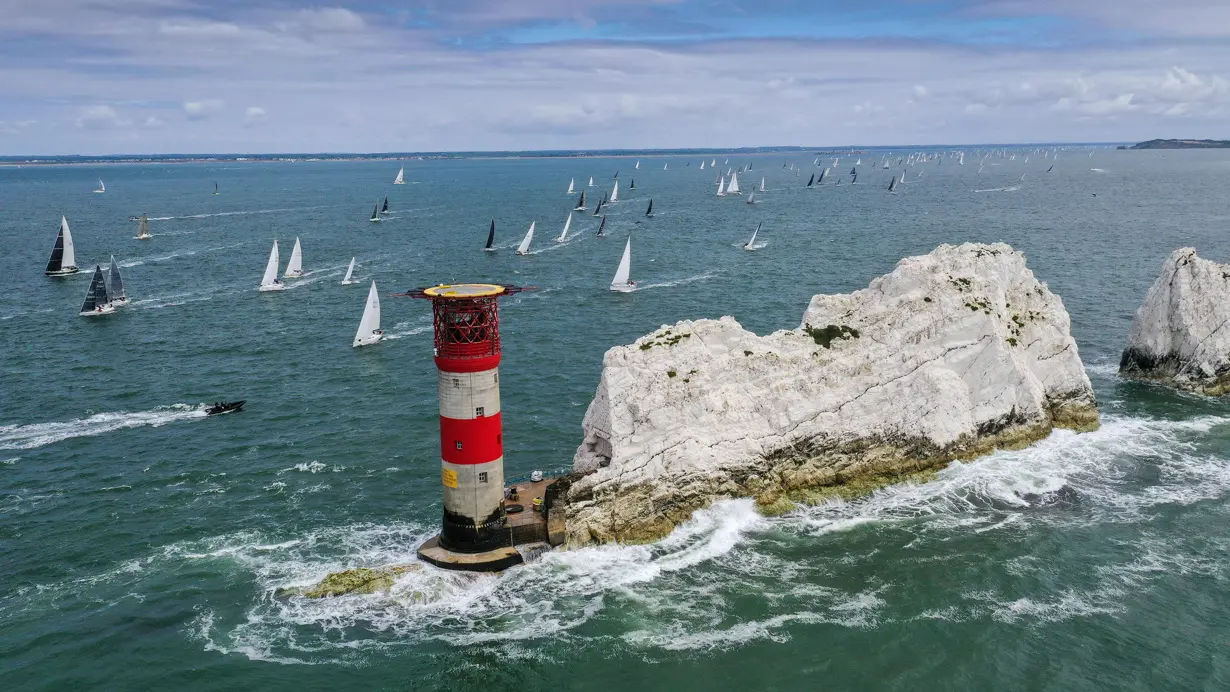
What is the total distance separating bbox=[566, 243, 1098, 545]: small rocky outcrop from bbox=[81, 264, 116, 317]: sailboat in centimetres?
6668

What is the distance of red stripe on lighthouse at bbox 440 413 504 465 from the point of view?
35.5 meters

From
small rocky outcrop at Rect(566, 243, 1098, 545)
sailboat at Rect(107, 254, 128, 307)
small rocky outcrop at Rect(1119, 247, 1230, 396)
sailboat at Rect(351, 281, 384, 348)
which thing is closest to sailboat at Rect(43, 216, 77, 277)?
sailboat at Rect(107, 254, 128, 307)

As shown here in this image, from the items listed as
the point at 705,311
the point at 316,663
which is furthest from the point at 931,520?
the point at 705,311

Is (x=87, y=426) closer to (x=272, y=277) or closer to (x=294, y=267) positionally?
(x=272, y=277)

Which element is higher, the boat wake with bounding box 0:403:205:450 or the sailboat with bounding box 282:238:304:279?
the sailboat with bounding box 282:238:304:279

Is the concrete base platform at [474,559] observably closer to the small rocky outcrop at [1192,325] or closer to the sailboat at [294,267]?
the small rocky outcrop at [1192,325]

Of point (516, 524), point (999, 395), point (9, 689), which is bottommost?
point (9, 689)

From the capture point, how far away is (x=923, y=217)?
163875mm

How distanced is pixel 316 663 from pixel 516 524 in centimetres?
968

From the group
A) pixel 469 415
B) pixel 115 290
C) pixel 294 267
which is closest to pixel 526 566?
pixel 469 415

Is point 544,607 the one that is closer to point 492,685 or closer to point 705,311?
point 492,685

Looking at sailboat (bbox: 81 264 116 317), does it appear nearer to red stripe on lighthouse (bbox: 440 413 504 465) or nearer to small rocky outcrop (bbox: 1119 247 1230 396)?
red stripe on lighthouse (bbox: 440 413 504 465)

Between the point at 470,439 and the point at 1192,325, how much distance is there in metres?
48.7

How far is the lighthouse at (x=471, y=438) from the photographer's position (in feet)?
114
